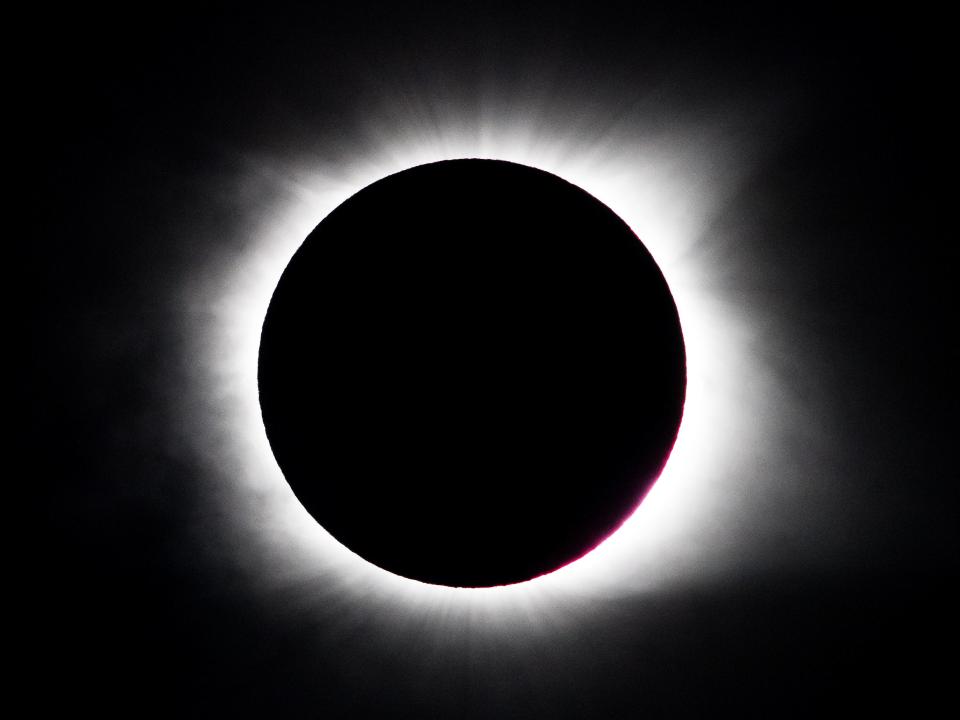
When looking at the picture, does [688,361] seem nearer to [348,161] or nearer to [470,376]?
[470,376]

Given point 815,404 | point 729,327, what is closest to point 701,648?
point 815,404

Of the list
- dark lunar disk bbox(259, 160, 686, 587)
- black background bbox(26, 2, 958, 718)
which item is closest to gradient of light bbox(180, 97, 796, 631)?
black background bbox(26, 2, 958, 718)

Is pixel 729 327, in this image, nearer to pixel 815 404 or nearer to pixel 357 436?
pixel 815 404

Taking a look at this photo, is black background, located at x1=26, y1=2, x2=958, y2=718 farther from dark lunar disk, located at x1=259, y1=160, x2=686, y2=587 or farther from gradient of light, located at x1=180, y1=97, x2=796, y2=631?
dark lunar disk, located at x1=259, y1=160, x2=686, y2=587

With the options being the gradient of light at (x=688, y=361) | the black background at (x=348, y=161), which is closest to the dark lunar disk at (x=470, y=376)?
the gradient of light at (x=688, y=361)

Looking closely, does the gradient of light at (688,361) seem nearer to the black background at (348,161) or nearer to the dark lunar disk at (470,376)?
the black background at (348,161)
